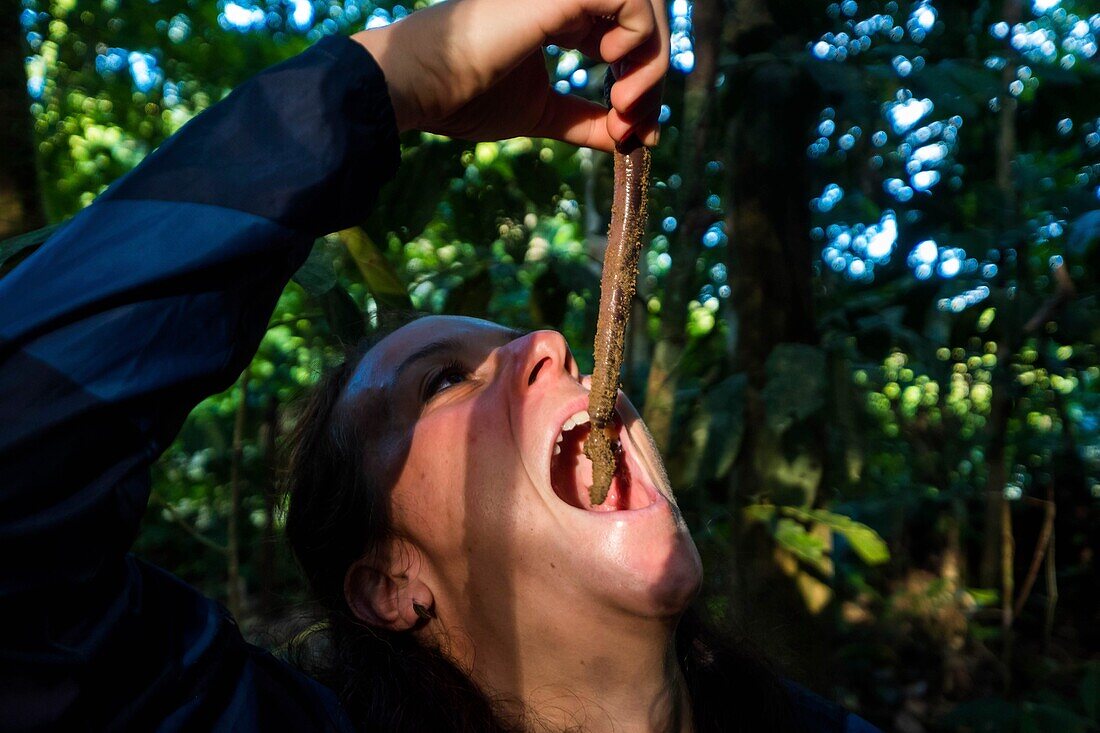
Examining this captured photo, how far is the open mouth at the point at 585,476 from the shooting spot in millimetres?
1677

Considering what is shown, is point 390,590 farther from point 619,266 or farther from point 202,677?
point 619,266

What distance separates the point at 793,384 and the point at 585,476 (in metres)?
0.76

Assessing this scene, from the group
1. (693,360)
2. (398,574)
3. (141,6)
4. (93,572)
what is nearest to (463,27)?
(93,572)

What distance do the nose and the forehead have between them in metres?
0.14

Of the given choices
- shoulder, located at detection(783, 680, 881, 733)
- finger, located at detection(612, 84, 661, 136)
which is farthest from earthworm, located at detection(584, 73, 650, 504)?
shoulder, located at detection(783, 680, 881, 733)

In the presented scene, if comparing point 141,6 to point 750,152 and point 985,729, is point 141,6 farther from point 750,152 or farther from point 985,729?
point 985,729

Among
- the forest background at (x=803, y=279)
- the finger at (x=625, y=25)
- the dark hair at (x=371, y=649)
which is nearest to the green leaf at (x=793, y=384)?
the forest background at (x=803, y=279)

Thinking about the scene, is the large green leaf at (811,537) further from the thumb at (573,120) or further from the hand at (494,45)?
the hand at (494,45)

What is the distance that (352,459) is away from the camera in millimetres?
1743

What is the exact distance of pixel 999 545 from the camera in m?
3.97

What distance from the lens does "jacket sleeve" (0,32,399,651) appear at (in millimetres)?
892

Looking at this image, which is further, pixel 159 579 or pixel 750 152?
pixel 750 152

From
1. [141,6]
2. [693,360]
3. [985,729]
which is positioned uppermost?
[141,6]

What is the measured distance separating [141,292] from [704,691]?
1.35 m
